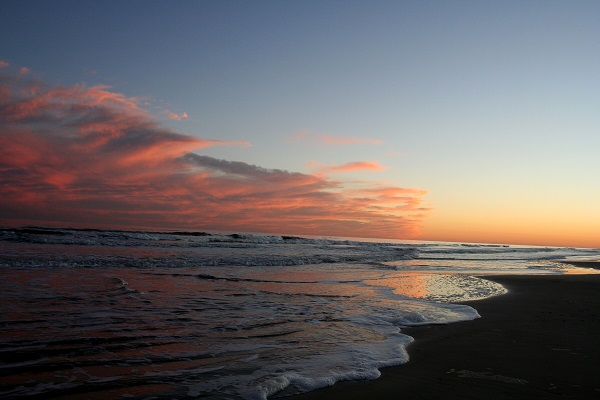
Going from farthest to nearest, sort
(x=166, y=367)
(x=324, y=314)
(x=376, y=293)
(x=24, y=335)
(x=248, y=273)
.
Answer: (x=248, y=273)
(x=376, y=293)
(x=324, y=314)
(x=24, y=335)
(x=166, y=367)

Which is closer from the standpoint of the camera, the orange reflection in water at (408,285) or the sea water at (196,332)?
the sea water at (196,332)

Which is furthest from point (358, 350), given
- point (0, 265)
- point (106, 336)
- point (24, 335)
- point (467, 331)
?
point (0, 265)

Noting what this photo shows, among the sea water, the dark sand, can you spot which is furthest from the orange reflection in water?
the dark sand

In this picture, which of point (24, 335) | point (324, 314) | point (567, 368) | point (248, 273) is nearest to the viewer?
point (567, 368)

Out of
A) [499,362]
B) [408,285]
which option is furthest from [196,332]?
[408,285]

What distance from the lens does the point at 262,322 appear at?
711cm

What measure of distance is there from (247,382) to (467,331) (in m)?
4.53

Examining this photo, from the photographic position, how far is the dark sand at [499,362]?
14.0ft

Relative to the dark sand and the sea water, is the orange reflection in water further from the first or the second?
the dark sand

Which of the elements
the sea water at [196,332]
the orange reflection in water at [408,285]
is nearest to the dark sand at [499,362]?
the sea water at [196,332]

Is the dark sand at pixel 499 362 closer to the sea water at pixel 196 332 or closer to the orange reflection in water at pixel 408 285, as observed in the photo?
the sea water at pixel 196 332

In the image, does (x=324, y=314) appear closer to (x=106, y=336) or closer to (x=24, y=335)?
(x=106, y=336)

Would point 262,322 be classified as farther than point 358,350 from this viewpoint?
Yes

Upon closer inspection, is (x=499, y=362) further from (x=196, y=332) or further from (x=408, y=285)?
(x=408, y=285)
